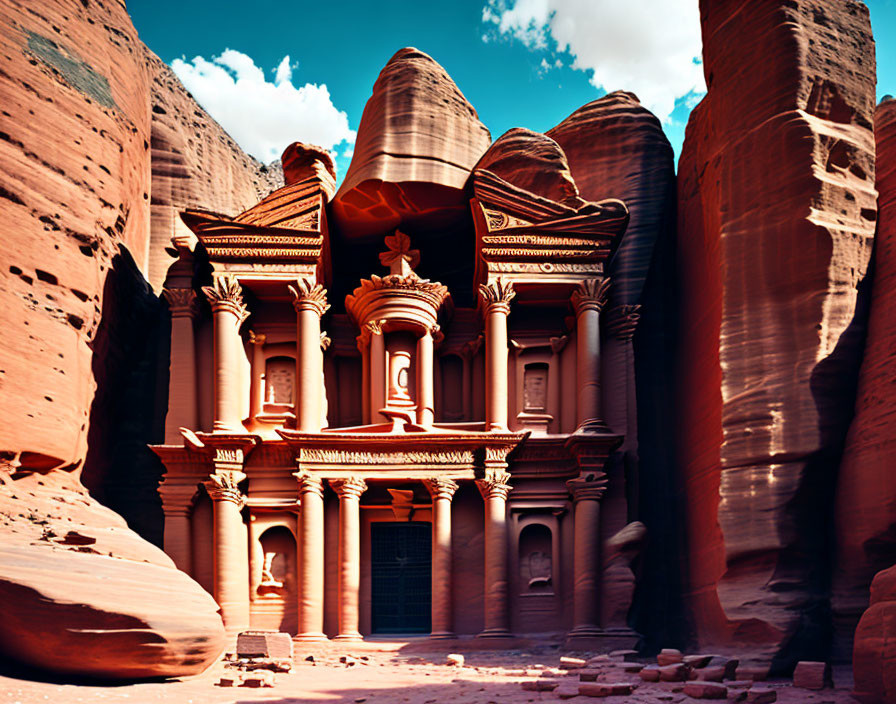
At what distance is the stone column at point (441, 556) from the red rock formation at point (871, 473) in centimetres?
811

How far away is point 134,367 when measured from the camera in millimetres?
22609

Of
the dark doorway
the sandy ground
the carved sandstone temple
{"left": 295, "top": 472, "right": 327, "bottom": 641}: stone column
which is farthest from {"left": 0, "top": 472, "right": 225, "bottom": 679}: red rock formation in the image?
the dark doorway

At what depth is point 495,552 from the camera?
19391mm

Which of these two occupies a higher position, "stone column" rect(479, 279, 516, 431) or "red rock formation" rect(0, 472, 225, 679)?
"stone column" rect(479, 279, 516, 431)

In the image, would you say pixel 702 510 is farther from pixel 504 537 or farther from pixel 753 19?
pixel 753 19

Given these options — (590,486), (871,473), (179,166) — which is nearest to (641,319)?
(590,486)

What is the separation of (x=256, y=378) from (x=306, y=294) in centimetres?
266

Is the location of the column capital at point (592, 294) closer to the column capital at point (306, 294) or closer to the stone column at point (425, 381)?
the stone column at point (425, 381)

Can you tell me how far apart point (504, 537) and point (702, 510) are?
4.48 m

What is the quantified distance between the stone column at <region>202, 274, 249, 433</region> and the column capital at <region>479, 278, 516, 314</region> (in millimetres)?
6122

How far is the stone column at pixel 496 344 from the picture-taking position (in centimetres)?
2059

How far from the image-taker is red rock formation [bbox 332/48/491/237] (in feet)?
72.0

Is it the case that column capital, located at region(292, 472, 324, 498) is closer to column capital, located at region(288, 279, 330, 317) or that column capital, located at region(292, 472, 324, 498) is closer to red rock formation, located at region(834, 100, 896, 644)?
column capital, located at region(288, 279, 330, 317)

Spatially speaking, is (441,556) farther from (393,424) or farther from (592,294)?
(592,294)
